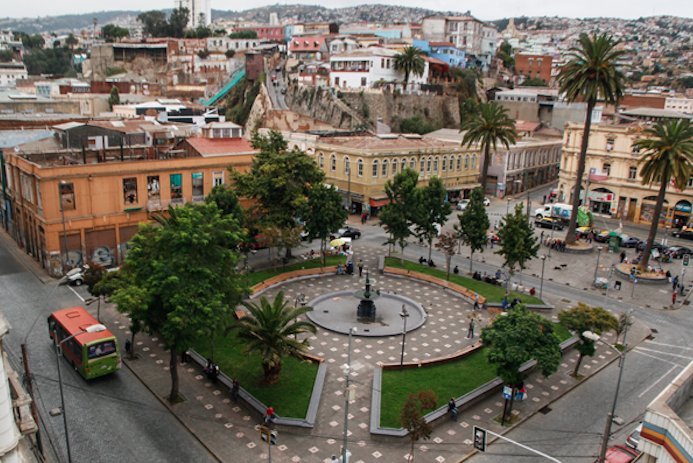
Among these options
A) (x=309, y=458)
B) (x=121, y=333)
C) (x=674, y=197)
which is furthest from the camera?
(x=674, y=197)

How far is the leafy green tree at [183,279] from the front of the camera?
71.5ft

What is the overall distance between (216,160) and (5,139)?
21.9 metres

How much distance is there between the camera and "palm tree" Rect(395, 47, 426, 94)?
90688mm

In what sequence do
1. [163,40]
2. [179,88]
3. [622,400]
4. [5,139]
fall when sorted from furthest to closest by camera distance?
[163,40]
[179,88]
[5,139]
[622,400]

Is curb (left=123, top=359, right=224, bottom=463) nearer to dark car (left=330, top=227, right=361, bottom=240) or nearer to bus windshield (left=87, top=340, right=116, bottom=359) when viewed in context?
bus windshield (left=87, top=340, right=116, bottom=359)

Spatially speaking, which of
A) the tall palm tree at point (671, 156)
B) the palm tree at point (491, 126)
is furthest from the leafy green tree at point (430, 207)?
the palm tree at point (491, 126)

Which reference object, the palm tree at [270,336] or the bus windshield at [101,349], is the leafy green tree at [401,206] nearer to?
the palm tree at [270,336]

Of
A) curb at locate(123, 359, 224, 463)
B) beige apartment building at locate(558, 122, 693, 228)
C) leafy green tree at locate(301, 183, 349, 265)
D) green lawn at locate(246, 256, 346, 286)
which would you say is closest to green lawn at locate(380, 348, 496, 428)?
curb at locate(123, 359, 224, 463)

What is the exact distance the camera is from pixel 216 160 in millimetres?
45281

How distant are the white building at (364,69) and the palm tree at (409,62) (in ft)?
4.71

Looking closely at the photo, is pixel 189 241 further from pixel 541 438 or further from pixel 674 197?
pixel 674 197

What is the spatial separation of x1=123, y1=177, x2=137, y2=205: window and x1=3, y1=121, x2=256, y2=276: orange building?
71 millimetres

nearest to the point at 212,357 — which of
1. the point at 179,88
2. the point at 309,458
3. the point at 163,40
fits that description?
the point at 309,458

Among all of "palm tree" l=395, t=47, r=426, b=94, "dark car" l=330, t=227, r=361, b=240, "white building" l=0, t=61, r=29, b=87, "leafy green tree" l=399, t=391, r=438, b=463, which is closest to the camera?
"leafy green tree" l=399, t=391, r=438, b=463
